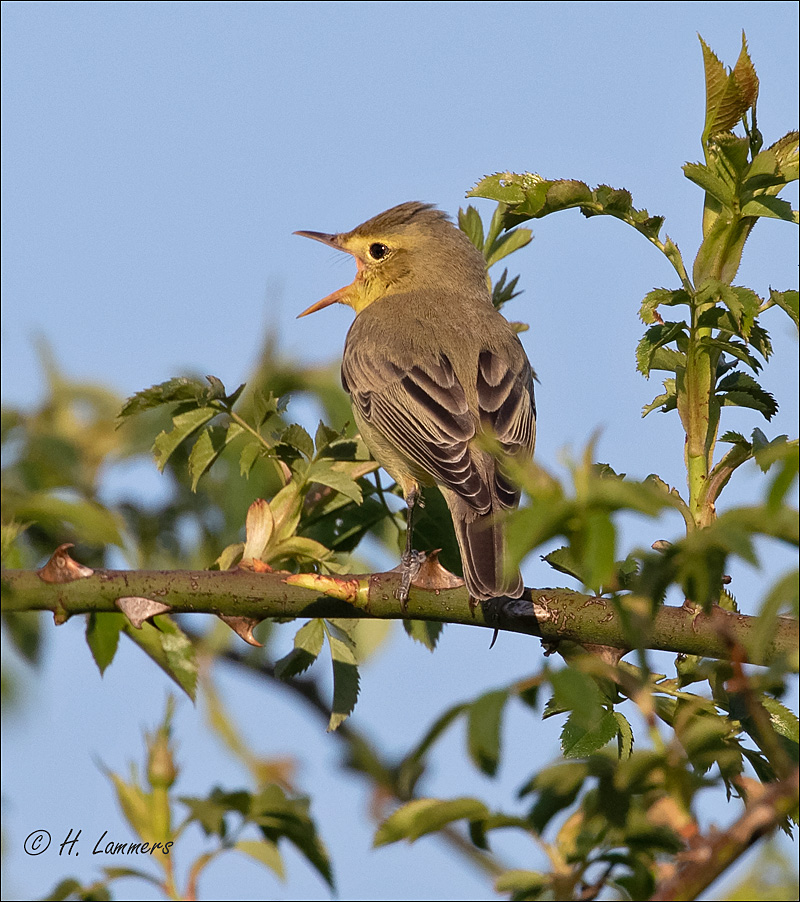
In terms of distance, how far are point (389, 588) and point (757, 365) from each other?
1302mm

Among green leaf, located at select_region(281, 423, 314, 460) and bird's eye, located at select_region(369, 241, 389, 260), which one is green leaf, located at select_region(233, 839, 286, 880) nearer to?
green leaf, located at select_region(281, 423, 314, 460)

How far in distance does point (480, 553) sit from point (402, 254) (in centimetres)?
322

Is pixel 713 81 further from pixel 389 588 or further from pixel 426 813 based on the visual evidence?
pixel 426 813

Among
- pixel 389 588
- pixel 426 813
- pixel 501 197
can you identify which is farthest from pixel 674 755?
pixel 501 197

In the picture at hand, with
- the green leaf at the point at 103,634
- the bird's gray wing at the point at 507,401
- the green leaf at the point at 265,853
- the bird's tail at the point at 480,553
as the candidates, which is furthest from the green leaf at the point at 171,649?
the bird's gray wing at the point at 507,401

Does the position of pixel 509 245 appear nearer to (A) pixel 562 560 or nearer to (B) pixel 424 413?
(B) pixel 424 413

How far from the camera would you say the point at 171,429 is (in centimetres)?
431

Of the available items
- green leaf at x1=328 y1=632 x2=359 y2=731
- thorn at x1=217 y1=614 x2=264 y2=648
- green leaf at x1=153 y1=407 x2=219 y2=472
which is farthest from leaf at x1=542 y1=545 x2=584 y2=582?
green leaf at x1=153 y1=407 x2=219 y2=472

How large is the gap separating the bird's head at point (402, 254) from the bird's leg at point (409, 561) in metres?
2.00

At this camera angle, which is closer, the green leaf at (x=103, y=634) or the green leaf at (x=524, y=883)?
the green leaf at (x=524, y=883)

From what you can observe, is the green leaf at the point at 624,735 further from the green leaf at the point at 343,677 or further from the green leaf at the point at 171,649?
the green leaf at the point at 171,649

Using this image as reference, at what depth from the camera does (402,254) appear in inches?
270

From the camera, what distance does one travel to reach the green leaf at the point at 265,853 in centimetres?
251

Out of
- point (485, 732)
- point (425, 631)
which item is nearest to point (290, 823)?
point (485, 732)
